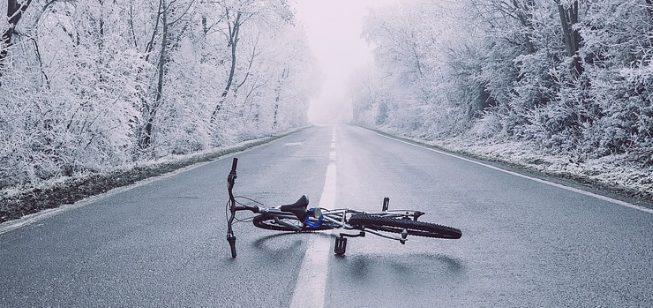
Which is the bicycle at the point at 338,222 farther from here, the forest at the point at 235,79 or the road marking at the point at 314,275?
the forest at the point at 235,79

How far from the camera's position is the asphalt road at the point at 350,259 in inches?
102

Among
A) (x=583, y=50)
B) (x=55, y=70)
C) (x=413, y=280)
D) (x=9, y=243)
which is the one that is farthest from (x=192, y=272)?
(x=583, y=50)

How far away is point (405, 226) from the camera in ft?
11.3

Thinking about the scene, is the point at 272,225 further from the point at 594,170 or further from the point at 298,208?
the point at 594,170

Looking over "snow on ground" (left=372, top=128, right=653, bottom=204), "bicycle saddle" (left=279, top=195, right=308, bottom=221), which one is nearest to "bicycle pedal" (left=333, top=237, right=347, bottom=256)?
"bicycle saddle" (left=279, top=195, right=308, bottom=221)

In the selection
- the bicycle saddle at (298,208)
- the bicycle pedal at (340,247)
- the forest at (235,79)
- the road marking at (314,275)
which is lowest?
the road marking at (314,275)

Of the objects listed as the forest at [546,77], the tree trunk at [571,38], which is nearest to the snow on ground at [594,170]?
the forest at [546,77]

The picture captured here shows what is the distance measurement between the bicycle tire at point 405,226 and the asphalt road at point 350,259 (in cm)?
15

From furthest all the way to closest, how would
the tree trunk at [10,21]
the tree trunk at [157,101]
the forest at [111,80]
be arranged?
1. the tree trunk at [157,101]
2. the forest at [111,80]
3. the tree trunk at [10,21]

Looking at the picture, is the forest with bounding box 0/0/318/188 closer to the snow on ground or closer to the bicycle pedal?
the bicycle pedal

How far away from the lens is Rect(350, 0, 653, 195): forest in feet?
30.0

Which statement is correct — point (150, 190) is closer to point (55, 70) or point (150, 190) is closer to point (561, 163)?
point (55, 70)

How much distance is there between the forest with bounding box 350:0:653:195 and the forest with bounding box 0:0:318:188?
924cm

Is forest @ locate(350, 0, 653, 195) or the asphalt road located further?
forest @ locate(350, 0, 653, 195)
